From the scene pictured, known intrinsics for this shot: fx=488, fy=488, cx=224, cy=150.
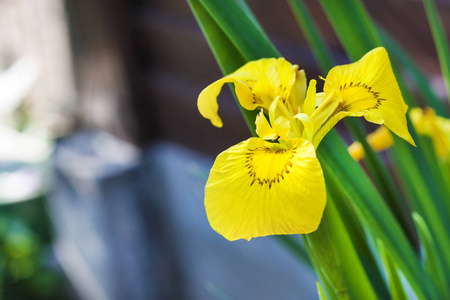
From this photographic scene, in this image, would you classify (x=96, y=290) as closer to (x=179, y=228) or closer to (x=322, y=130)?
(x=179, y=228)

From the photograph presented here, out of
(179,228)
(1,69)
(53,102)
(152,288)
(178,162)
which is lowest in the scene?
(152,288)

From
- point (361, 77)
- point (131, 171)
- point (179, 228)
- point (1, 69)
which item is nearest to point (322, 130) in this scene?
point (361, 77)

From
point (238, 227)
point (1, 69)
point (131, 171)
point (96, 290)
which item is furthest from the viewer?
point (1, 69)

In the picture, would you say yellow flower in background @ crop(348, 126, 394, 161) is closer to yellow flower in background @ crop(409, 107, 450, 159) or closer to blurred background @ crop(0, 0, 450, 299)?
yellow flower in background @ crop(409, 107, 450, 159)

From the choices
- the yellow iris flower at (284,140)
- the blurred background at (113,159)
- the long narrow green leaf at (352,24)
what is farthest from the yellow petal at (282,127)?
the blurred background at (113,159)

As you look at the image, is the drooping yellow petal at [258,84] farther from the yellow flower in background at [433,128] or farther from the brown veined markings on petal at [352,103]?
the yellow flower in background at [433,128]

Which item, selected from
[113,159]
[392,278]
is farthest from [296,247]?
[113,159]
